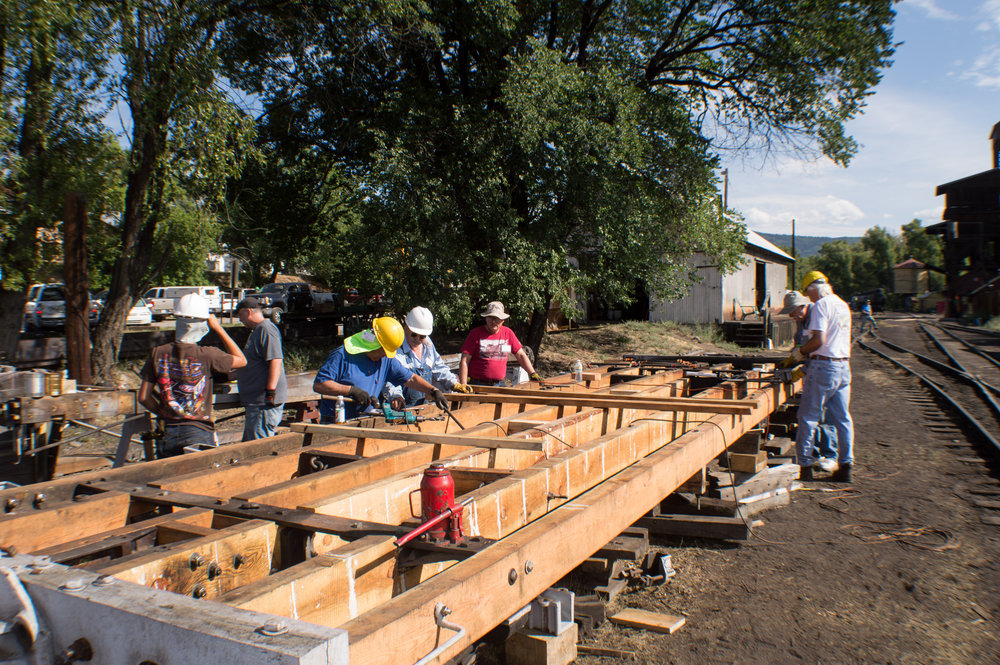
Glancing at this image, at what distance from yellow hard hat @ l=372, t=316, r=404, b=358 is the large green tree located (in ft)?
29.5

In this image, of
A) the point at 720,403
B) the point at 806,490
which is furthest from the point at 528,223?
the point at 720,403

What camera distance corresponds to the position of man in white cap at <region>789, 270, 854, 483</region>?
6.61 metres

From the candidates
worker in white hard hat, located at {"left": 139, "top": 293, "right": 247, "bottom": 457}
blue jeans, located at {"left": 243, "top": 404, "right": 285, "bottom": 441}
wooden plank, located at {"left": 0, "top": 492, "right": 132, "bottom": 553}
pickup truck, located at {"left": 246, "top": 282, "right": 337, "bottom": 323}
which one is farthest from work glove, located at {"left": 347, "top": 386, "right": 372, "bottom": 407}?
pickup truck, located at {"left": 246, "top": 282, "right": 337, "bottom": 323}

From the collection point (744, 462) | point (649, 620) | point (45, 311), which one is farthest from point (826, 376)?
point (45, 311)

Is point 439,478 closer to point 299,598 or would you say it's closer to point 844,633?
point 299,598

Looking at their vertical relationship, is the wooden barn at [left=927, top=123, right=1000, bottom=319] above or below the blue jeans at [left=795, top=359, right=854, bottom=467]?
above

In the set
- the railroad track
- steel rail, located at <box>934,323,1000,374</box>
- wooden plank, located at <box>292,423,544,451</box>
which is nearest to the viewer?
wooden plank, located at <box>292,423,544,451</box>

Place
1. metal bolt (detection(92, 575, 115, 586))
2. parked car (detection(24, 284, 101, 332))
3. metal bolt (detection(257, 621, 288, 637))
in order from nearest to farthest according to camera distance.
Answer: metal bolt (detection(257, 621, 288, 637))
metal bolt (detection(92, 575, 115, 586))
parked car (detection(24, 284, 101, 332))

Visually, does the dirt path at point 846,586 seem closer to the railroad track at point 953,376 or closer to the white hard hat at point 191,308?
the railroad track at point 953,376

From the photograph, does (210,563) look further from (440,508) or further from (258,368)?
(258,368)

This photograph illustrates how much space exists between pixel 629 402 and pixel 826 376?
3.21 m

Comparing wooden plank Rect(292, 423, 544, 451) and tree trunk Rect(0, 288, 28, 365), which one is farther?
tree trunk Rect(0, 288, 28, 365)

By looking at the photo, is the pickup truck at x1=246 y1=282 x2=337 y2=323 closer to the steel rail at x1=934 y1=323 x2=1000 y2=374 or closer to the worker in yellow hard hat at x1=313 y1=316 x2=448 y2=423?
the worker in yellow hard hat at x1=313 y1=316 x2=448 y2=423

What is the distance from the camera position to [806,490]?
659 cm
